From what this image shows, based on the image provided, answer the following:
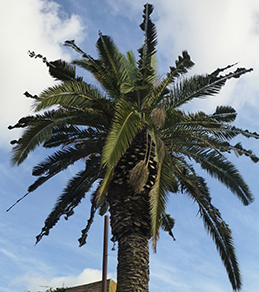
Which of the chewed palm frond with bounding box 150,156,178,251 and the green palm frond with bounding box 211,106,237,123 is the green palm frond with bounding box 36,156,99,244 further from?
the green palm frond with bounding box 211,106,237,123

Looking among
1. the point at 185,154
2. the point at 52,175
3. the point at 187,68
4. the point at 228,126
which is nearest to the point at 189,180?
the point at 185,154

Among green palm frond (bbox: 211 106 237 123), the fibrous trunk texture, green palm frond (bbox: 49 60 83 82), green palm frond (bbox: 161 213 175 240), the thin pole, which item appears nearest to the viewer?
the fibrous trunk texture

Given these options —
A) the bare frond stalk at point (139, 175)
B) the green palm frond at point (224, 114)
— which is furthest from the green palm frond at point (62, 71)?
the green palm frond at point (224, 114)

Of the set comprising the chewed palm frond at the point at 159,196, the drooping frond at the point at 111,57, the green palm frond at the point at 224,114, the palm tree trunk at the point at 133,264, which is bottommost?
the palm tree trunk at the point at 133,264

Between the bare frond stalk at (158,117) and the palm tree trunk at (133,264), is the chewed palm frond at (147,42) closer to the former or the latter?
the bare frond stalk at (158,117)

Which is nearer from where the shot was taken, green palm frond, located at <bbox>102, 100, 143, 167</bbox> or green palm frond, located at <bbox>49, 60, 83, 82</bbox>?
green palm frond, located at <bbox>102, 100, 143, 167</bbox>

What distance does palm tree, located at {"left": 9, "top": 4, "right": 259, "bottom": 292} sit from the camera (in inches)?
407

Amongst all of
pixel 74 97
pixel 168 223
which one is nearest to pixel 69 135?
pixel 74 97

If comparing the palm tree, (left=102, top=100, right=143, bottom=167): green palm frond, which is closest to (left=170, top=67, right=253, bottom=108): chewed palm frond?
the palm tree

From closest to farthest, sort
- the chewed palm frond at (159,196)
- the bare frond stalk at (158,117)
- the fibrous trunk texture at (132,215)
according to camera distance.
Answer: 1. the chewed palm frond at (159,196)
2. the bare frond stalk at (158,117)
3. the fibrous trunk texture at (132,215)

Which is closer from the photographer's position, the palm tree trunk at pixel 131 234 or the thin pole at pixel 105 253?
the palm tree trunk at pixel 131 234

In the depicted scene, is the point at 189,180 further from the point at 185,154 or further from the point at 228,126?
the point at 228,126

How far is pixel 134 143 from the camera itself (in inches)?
449

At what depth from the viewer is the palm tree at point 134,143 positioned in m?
10.3
